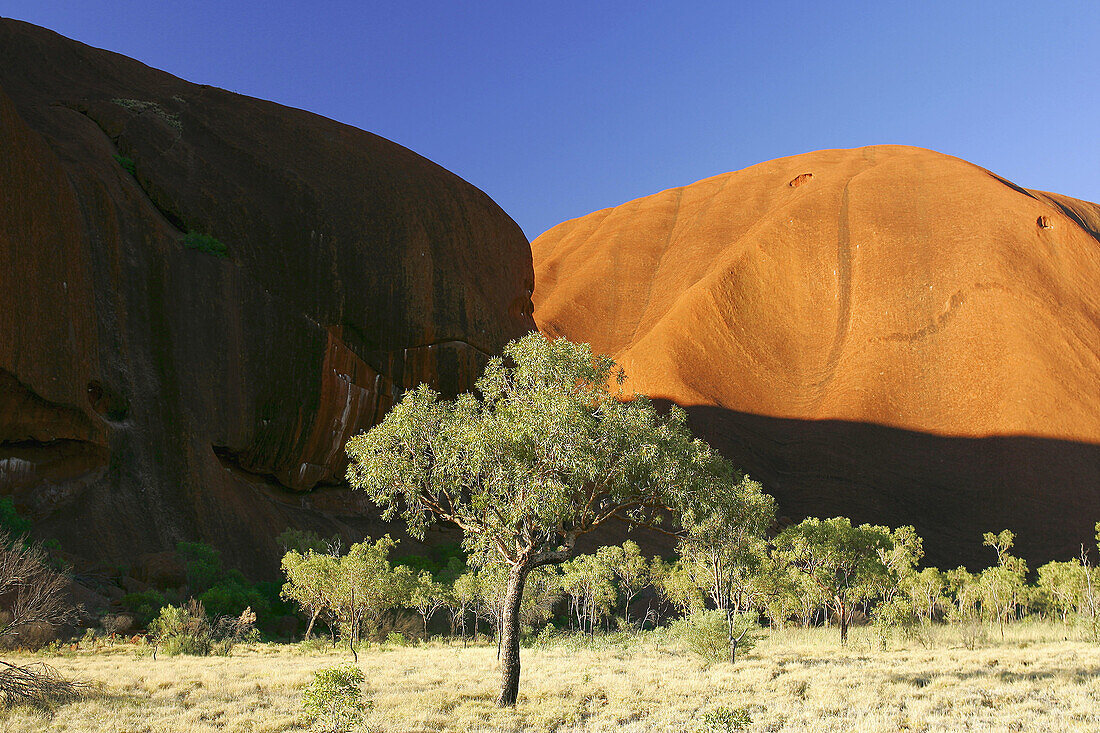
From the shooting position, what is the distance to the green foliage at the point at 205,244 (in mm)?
37312

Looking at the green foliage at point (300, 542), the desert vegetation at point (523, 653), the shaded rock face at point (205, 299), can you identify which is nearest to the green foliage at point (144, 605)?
the desert vegetation at point (523, 653)

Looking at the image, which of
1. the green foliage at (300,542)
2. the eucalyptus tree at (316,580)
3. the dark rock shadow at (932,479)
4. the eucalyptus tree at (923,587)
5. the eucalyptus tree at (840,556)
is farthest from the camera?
the dark rock shadow at (932,479)

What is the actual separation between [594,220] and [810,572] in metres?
104

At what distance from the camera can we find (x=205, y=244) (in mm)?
37750

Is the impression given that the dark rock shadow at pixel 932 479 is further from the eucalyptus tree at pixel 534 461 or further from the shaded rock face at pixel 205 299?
the eucalyptus tree at pixel 534 461

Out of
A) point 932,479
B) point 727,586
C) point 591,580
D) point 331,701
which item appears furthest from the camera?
point 932,479

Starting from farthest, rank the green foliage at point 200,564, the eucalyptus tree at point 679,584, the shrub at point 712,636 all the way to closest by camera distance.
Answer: the eucalyptus tree at point 679,584
the green foliage at point 200,564
the shrub at point 712,636

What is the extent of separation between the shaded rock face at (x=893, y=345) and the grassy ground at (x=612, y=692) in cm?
Answer: 4355

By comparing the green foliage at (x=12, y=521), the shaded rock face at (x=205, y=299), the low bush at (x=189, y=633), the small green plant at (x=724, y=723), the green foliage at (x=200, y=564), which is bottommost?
the low bush at (x=189, y=633)

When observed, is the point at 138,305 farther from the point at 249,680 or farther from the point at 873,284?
the point at 873,284

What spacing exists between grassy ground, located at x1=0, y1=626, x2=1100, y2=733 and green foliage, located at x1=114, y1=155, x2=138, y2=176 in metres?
28.0

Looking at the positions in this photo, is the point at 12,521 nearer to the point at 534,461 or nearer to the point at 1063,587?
the point at 534,461

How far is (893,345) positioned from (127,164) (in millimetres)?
69383

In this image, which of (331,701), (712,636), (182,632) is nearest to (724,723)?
(331,701)
